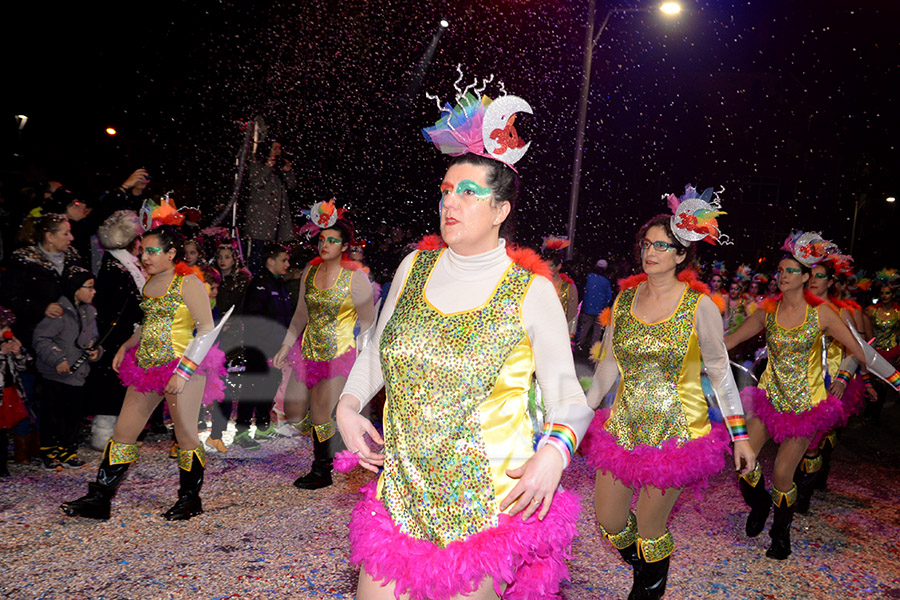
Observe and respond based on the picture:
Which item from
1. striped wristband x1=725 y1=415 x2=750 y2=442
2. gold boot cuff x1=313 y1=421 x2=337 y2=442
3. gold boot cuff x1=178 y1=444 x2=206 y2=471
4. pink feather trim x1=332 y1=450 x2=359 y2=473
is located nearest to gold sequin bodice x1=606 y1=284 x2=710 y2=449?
striped wristband x1=725 y1=415 x2=750 y2=442

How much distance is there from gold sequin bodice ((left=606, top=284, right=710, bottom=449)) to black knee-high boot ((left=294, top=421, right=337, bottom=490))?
291 centimetres

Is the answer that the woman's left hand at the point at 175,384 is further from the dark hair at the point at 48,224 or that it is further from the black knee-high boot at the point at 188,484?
the dark hair at the point at 48,224

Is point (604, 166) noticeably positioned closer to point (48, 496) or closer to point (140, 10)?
point (140, 10)

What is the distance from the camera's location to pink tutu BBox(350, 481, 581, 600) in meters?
2.10

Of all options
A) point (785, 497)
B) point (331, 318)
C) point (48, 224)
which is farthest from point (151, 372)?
point (785, 497)

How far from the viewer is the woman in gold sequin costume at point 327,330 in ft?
19.9

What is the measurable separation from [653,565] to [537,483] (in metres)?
2.08

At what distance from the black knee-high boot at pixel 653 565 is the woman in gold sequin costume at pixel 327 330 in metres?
3.12

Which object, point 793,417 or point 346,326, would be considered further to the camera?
point 346,326

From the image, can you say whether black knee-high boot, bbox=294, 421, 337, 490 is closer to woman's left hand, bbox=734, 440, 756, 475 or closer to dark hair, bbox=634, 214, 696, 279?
dark hair, bbox=634, 214, 696, 279

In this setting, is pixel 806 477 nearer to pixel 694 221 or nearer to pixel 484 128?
pixel 694 221

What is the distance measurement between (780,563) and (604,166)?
23.5 meters

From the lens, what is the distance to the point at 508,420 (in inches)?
89.5

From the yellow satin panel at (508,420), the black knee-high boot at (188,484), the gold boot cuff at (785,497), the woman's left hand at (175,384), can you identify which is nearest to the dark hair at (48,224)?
the woman's left hand at (175,384)
